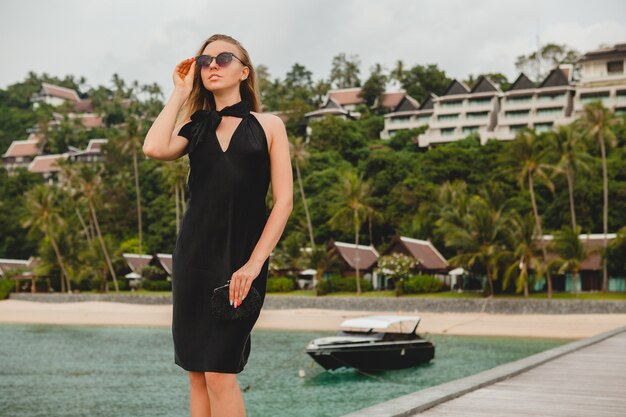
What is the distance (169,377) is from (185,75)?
23.2 meters

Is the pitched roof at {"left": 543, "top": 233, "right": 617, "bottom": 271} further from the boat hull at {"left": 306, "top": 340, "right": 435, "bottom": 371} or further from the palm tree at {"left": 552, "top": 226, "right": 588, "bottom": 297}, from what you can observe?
the boat hull at {"left": 306, "top": 340, "right": 435, "bottom": 371}

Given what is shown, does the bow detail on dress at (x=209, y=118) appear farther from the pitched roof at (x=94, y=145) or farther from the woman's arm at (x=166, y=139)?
the pitched roof at (x=94, y=145)

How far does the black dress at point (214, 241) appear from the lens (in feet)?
10.1

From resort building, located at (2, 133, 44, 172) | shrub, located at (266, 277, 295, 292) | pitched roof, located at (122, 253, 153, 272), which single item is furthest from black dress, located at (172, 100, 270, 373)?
resort building, located at (2, 133, 44, 172)

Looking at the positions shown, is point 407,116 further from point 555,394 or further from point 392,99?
point 555,394

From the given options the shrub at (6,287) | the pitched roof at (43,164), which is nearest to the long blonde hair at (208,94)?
the shrub at (6,287)

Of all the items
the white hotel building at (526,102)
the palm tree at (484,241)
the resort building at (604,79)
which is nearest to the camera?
the palm tree at (484,241)

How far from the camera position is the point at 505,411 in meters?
5.48

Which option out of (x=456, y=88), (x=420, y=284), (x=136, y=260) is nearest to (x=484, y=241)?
(x=420, y=284)

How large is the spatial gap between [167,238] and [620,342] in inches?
2387

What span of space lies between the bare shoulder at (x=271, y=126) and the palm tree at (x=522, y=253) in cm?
3997

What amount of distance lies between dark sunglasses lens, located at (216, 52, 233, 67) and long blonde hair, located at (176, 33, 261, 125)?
115 millimetres

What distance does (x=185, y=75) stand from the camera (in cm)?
337

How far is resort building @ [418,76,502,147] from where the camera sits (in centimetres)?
8025
